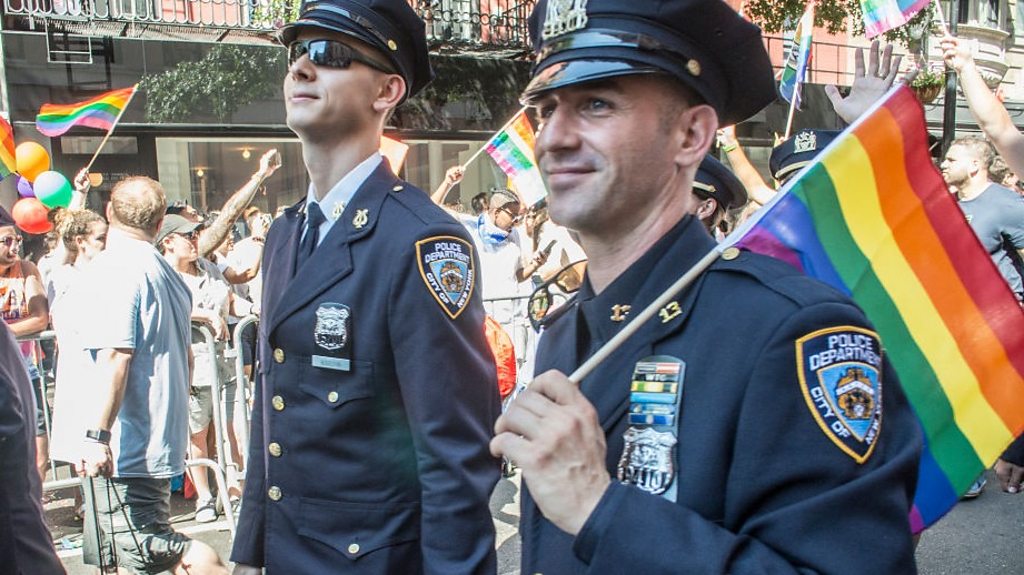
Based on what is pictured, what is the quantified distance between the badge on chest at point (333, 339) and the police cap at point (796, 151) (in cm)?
162

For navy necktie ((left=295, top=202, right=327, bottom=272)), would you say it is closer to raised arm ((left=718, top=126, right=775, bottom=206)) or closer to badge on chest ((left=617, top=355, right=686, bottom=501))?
badge on chest ((left=617, top=355, right=686, bottom=501))

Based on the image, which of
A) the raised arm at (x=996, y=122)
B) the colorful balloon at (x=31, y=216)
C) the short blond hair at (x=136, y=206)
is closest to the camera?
the raised arm at (x=996, y=122)

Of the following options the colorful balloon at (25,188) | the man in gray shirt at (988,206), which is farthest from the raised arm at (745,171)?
the colorful balloon at (25,188)

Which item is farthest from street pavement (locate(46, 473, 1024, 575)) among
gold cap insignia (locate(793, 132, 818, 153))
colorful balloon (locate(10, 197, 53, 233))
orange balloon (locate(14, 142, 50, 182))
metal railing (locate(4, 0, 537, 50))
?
metal railing (locate(4, 0, 537, 50))

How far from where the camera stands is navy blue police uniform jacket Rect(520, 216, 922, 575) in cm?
117

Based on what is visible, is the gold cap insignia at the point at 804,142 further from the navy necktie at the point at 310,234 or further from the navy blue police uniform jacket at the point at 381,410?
the navy necktie at the point at 310,234

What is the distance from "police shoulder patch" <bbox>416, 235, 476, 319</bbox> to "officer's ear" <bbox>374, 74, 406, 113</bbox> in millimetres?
515

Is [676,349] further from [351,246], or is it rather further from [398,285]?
[351,246]

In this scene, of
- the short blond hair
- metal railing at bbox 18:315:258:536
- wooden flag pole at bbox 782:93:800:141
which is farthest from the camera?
metal railing at bbox 18:315:258:536

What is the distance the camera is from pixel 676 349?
1380 mm

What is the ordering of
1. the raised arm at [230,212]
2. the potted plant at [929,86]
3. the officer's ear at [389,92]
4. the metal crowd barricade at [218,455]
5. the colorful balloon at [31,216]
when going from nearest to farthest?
the officer's ear at [389,92]
the metal crowd barricade at [218,455]
the raised arm at [230,212]
the colorful balloon at [31,216]
the potted plant at [929,86]

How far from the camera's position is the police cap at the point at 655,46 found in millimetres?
1451

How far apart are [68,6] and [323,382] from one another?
10773 mm

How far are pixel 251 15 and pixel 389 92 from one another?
35.2 feet
